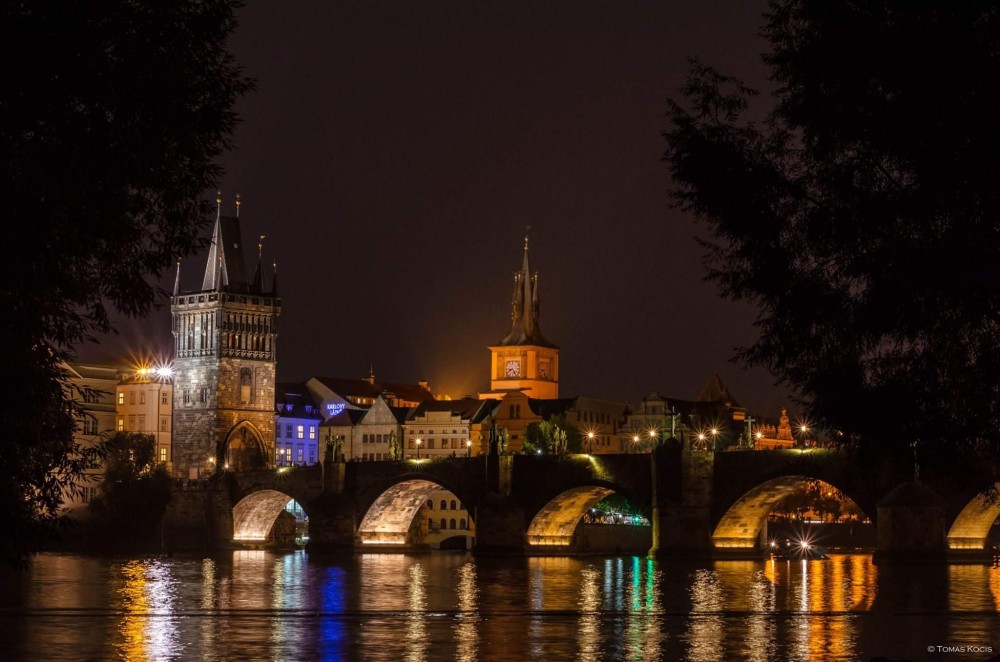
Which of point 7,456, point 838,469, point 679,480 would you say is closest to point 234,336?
point 679,480

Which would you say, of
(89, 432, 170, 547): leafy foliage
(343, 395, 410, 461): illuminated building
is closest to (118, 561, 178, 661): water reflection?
(89, 432, 170, 547): leafy foliage

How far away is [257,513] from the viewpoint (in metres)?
124

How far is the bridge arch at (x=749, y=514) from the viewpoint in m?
86.0

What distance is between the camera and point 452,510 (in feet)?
453

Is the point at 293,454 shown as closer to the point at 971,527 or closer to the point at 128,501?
the point at 128,501

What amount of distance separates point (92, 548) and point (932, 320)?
103698 millimetres

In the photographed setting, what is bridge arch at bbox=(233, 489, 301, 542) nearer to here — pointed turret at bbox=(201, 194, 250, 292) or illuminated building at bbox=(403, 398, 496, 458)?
pointed turret at bbox=(201, 194, 250, 292)

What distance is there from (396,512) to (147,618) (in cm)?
7097

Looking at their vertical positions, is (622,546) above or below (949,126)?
below

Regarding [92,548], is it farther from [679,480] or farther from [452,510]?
[679,480]

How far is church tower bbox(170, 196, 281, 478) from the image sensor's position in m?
127

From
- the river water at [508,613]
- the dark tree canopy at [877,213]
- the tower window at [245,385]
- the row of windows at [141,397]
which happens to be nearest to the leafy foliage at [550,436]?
the tower window at [245,385]

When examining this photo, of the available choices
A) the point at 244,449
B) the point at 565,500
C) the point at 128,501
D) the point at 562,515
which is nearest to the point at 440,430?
the point at 244,449

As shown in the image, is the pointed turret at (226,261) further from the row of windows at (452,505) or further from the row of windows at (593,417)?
the row of windows at (593,417)
